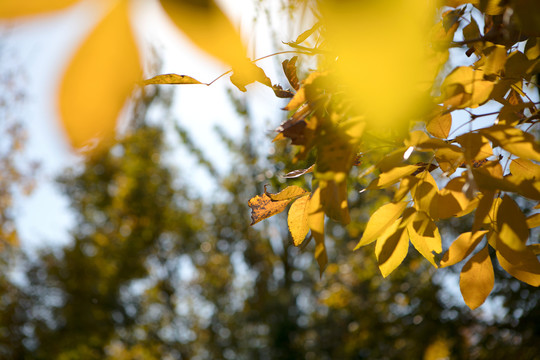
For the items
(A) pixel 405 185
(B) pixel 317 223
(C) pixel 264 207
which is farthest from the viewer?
(C) pixel 264 207

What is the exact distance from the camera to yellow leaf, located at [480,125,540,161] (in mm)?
561

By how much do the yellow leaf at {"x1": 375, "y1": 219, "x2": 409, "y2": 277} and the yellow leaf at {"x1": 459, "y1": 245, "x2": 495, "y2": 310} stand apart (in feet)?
0.36

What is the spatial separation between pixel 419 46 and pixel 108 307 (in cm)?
1017

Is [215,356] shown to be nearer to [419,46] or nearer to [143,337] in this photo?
[143,337]

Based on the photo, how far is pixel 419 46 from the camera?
1.98 feet

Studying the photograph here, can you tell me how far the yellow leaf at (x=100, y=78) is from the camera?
347mm

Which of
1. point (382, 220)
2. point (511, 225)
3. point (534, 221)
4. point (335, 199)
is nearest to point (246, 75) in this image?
point (335, 199)

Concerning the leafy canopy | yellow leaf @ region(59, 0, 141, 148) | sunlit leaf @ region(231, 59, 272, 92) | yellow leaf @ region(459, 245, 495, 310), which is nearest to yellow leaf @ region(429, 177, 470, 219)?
the leafy canopy

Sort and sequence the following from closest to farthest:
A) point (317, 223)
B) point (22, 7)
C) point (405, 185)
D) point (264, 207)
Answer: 1. point (22, 7)
2. point (317, 223)
3. point (405, 185)
4. point (264, 207)

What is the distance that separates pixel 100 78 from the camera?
1.16 ft

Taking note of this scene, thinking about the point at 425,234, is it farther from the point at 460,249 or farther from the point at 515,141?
the point at 515,141

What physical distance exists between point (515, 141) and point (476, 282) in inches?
10.3

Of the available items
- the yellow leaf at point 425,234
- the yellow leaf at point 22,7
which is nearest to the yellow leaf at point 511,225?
the yellow leaf at point 425,234

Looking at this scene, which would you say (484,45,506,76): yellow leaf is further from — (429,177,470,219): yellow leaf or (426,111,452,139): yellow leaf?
(429,177,470,219): yellow leaf
